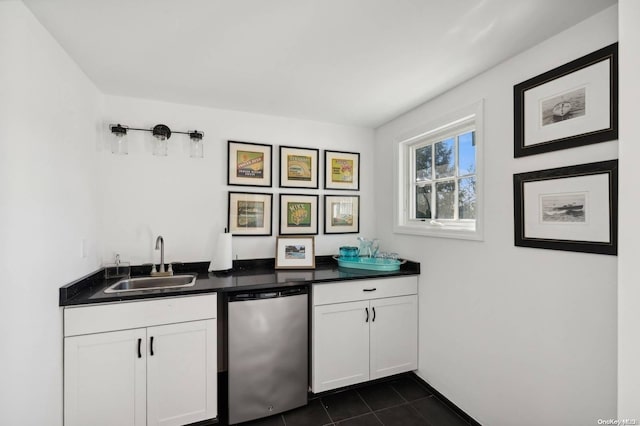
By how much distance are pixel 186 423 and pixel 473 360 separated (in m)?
1.93

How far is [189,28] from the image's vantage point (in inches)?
57.1

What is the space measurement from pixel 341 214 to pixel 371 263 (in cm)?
68

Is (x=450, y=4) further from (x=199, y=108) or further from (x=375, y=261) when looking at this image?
(x=199, y=108)

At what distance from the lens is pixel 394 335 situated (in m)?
2.37

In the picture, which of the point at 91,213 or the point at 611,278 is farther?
the point at 91,213

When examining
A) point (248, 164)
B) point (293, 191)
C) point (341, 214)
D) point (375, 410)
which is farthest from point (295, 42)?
point (375, 410)

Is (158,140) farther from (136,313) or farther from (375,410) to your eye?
(375,410)

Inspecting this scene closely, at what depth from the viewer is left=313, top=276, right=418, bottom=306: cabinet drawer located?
7.07 ft

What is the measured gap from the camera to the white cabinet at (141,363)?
5.23ft

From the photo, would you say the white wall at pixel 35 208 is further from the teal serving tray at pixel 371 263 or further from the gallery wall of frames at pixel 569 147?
the gallery wall of frames at pixel 569 147

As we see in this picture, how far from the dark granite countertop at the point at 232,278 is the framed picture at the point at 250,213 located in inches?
11.1

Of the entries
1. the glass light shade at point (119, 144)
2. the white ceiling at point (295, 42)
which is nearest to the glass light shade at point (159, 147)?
the glass light shade at point (119, 144)

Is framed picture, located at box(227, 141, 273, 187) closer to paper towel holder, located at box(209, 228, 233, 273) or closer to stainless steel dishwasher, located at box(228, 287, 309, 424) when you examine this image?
paper towel holder, located at box(209, 228, 233, 273)

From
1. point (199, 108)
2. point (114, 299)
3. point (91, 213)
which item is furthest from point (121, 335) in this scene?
point (199, 108)
